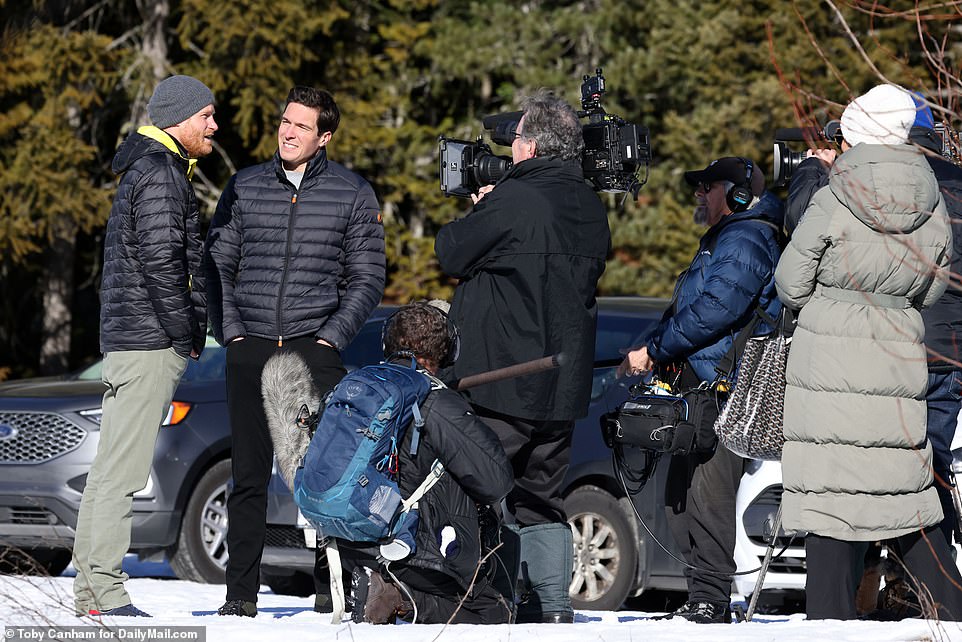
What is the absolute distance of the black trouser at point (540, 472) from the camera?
573cm

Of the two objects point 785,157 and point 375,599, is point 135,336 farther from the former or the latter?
point 785,157

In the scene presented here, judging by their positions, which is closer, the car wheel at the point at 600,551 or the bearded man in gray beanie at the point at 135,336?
the bearded man in gray beanie at the point at 135,336

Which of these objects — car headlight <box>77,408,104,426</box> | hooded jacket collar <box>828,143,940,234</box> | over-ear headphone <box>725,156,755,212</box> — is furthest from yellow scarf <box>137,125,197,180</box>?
car headlight <box>77,408,104,426</box>

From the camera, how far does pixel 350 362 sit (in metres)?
8.78

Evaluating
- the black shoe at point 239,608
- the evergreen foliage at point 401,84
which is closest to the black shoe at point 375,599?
the black shoe at point 239,608

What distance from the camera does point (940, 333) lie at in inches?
228

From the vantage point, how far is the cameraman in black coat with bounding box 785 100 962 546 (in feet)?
18.8

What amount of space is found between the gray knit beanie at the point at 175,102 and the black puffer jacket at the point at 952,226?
2.33 meters

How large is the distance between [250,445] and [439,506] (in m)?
1.19

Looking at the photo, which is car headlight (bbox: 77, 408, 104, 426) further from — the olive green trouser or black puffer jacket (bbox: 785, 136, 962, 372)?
black puffer jacket (bbox: 785, 136, 962, 372)

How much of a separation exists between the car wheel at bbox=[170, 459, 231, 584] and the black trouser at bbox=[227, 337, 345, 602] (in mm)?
2886

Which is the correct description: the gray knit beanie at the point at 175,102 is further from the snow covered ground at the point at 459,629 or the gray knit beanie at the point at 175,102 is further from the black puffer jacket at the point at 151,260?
the snow covered ground at the point at 459,629

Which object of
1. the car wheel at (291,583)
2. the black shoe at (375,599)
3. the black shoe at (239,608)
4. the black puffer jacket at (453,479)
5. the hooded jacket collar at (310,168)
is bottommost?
the car wheel at (291,583)

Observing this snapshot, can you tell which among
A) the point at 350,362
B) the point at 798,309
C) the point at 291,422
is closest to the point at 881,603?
the point at 798,309
